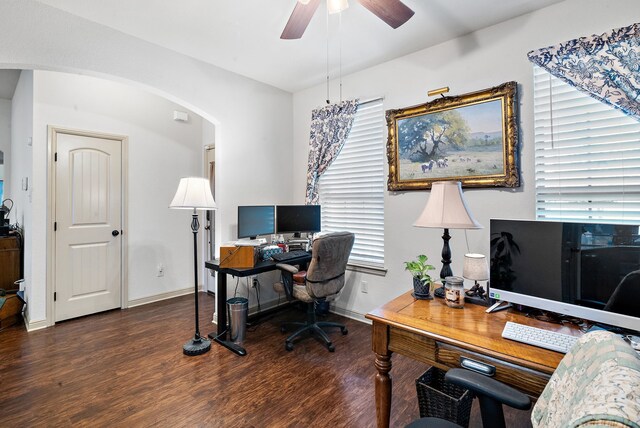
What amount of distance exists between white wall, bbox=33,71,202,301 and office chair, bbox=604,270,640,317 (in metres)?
4.41

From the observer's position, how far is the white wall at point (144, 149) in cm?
329

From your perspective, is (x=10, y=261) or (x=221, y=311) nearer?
(x=221, y=311)

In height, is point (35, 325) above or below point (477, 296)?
below

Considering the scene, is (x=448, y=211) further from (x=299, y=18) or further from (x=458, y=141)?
Answer: (x=299, y=18)

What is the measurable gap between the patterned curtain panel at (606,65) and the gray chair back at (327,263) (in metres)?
2.00

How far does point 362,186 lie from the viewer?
3.40 meters

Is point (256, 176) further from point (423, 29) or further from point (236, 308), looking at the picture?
point (423, 29)

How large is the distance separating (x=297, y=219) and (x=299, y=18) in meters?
2.06

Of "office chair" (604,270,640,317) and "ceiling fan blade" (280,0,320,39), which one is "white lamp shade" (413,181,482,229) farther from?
"ceiling fan blade" (280,0,320,39)

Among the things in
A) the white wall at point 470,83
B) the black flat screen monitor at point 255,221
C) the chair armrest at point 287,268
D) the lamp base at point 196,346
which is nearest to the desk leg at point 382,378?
the chair armrest at point 287,268

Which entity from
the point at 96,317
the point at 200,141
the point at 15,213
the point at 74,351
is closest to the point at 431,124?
the point at 200,141

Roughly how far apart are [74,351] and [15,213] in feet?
10.7

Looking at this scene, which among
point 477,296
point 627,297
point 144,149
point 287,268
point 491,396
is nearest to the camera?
point 491,396

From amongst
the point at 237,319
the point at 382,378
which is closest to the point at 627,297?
the point at 382,378
